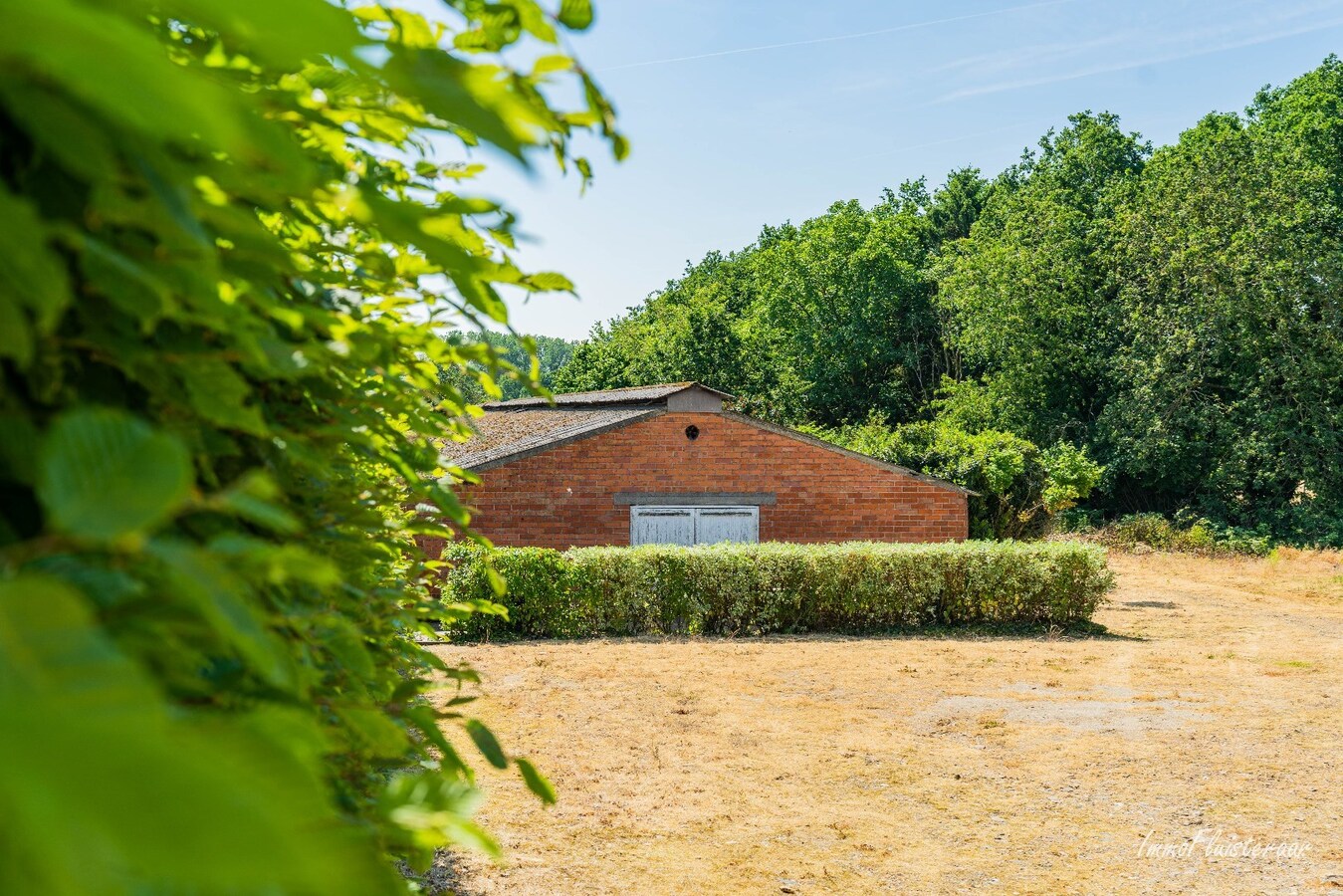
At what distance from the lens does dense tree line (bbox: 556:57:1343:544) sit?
2872 centimetres

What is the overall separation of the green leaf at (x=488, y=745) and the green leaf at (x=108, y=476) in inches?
26.4

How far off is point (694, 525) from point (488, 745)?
17.2 meters

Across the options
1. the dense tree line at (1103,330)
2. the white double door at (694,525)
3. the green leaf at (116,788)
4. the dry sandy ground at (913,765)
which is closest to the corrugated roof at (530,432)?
the white double door at (694,525)

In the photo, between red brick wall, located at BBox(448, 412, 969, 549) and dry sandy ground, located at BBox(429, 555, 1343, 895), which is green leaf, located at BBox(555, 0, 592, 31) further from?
red brick wall, located at BBox(448, 412, 969, 549)

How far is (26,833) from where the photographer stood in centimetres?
29

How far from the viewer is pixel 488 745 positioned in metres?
1.08

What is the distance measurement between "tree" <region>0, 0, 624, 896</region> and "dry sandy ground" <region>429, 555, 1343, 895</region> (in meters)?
5.05

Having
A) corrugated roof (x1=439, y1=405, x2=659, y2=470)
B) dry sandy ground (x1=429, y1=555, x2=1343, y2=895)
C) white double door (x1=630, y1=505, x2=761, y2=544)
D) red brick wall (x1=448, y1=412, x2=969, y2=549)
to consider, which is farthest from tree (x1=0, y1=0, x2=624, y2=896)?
white double door (x1=630, y1=505, x2=761, y2=544)

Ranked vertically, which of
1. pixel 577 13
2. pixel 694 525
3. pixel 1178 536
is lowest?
pixel 1178 536

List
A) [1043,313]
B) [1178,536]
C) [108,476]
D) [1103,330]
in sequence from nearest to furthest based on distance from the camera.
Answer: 1. [108,476]
2. [1178,536]
3. [1103,330]
4. [1043,313]

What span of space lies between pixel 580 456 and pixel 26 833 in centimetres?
1717

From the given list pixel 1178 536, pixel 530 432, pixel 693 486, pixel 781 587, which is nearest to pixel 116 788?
pixel 781 587

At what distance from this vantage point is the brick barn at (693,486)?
17.1 meters

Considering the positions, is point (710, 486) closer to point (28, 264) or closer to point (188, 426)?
point (188, 426)
